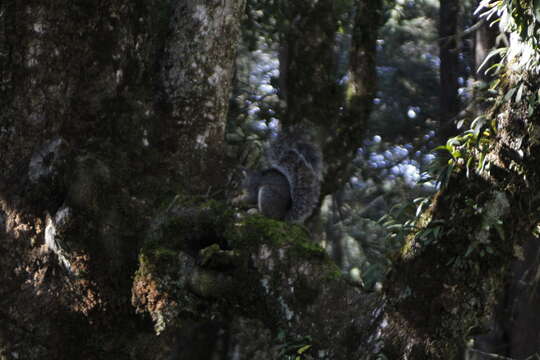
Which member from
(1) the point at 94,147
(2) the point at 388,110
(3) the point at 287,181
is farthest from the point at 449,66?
(1) the point at 94,147

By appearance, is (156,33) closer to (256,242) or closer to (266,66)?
(256,242)

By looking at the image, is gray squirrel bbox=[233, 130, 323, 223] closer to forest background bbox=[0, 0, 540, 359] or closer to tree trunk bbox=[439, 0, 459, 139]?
forest background bbox=[0, 0, 540, 359]

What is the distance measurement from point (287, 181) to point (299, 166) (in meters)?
0.19

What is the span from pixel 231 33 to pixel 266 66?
10.1m

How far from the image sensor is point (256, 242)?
277 cm

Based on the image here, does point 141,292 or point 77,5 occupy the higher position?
point 77,5

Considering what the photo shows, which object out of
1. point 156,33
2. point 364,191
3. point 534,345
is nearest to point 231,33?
point 156,33

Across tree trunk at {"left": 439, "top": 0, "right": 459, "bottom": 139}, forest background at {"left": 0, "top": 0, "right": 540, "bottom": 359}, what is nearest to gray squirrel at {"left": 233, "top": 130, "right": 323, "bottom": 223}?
forest background at {"left": 0, "top": 0, "right": 540, "bottom": 359}

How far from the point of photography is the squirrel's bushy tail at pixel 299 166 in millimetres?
4672

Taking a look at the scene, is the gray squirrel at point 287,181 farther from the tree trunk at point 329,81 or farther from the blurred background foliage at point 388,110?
the blurred background foliage at point 388,110

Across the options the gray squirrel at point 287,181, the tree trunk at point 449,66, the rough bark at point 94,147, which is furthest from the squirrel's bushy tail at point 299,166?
the tree trunk at point 449,66

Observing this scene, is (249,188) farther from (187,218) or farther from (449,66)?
(449,66)

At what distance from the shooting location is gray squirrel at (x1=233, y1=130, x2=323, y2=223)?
4.68m

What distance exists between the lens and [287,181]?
497 cm
